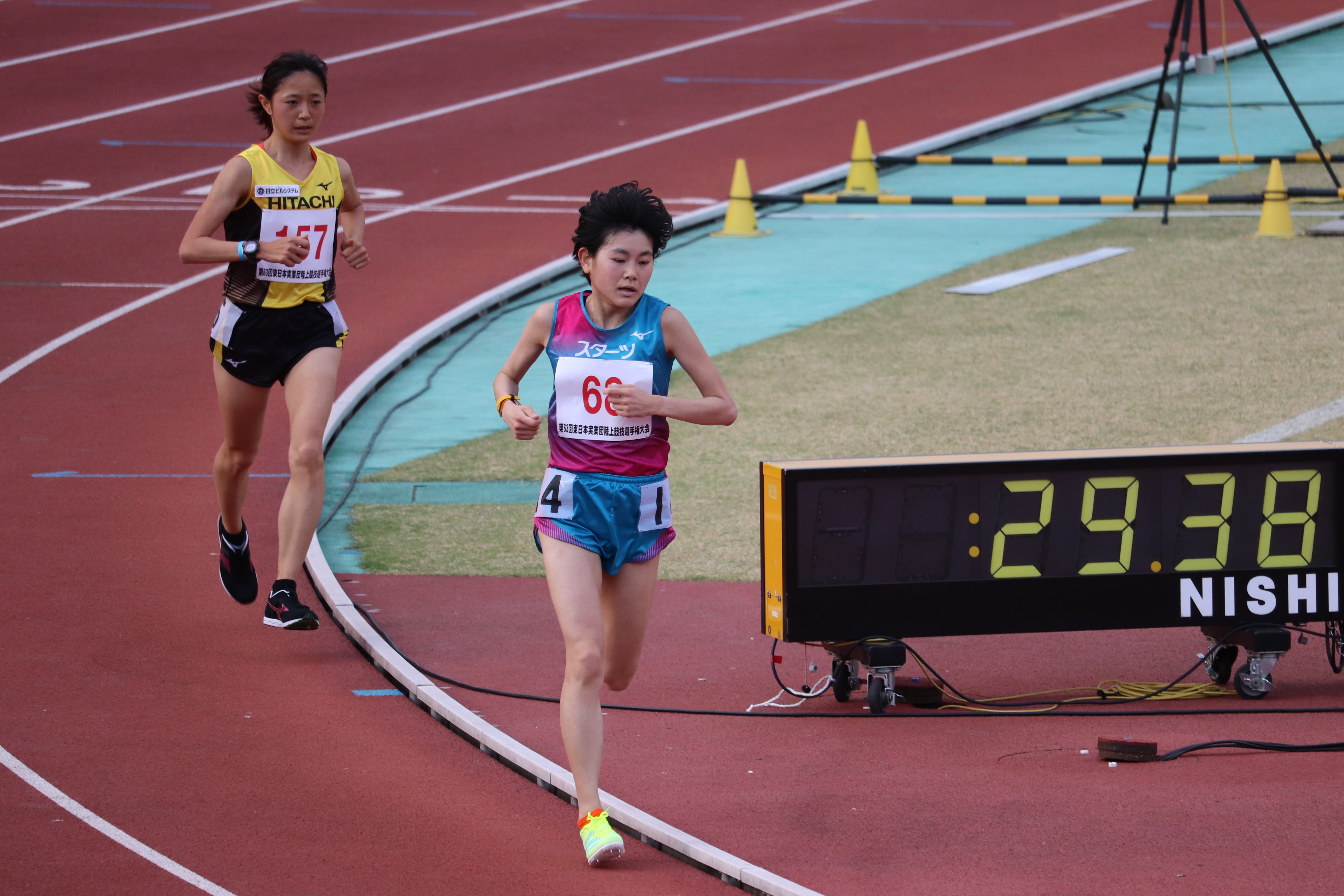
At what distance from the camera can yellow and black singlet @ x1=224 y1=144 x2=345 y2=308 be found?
7.82m

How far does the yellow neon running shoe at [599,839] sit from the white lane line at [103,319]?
7916 millimetres

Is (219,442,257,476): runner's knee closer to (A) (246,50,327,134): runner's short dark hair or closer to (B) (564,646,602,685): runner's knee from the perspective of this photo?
(A) (246,50,327,134): runner's short dark hair

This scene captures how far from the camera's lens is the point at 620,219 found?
5676 mm

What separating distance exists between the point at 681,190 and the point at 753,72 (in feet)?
25.4

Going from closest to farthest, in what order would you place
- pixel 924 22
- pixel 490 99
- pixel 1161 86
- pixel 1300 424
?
pixel 1300 424 → pixel 1161 86 → pixel 490 99 → pixel 924 22

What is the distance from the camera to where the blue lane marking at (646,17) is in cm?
3153

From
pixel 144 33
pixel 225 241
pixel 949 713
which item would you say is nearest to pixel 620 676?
pixel 949 713

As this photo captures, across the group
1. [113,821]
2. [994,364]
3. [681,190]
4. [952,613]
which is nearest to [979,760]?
[952,613]

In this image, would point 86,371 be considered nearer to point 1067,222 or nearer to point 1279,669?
point 1279,669

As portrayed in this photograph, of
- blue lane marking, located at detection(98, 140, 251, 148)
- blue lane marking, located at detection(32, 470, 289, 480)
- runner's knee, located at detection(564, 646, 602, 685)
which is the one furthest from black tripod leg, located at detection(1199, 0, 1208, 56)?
runner's knee, located at detection(564, 646, 602, 685)

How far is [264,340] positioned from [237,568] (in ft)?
3.67

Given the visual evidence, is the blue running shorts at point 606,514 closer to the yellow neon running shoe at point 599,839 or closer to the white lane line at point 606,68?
the yellow neon running shoe at point 599,839

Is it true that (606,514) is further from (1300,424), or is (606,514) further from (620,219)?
(1300,424)

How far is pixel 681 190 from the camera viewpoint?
2045 centimetres
